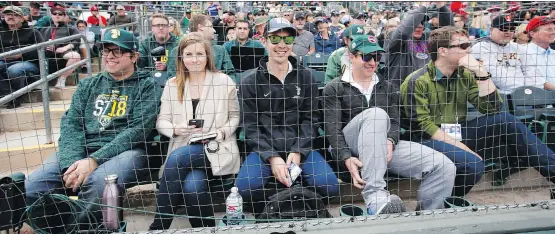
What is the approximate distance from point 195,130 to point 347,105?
100 centimetres

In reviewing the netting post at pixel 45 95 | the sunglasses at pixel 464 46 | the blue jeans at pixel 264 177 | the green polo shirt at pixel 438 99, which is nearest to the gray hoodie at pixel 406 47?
the green polo shirt at pixel 438 99

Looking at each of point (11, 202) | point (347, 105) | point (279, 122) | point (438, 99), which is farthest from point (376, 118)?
point (11, 202)

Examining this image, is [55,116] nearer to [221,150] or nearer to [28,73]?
[28,73]

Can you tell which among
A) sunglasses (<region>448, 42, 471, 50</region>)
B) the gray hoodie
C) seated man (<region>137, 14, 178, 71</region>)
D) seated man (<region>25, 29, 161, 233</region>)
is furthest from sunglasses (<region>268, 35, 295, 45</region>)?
seated man (<region>137, 14, 178, 71</region>)

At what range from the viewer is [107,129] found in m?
2.77

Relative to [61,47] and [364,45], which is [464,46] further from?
[61,47]

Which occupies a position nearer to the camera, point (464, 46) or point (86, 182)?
point (86, 182)

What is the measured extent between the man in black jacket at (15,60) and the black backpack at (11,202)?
2245 millimetres

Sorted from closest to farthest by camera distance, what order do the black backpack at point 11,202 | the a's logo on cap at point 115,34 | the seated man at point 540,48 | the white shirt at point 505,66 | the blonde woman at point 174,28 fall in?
the black backpack at point 11,202 → the a's logo on cap at point 115,34 → the white shirt at point 505,66 → the seated man at point 540,48 → the blonde woman at point 174,28

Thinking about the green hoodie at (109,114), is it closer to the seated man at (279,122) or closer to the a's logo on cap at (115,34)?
the a's logo on cap at (115,34)

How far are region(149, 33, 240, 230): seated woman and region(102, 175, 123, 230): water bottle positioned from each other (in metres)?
0.24

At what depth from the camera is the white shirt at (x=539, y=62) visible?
13.3 feet

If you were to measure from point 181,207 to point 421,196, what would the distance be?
1491 mm

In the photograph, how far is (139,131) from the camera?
273 cm
